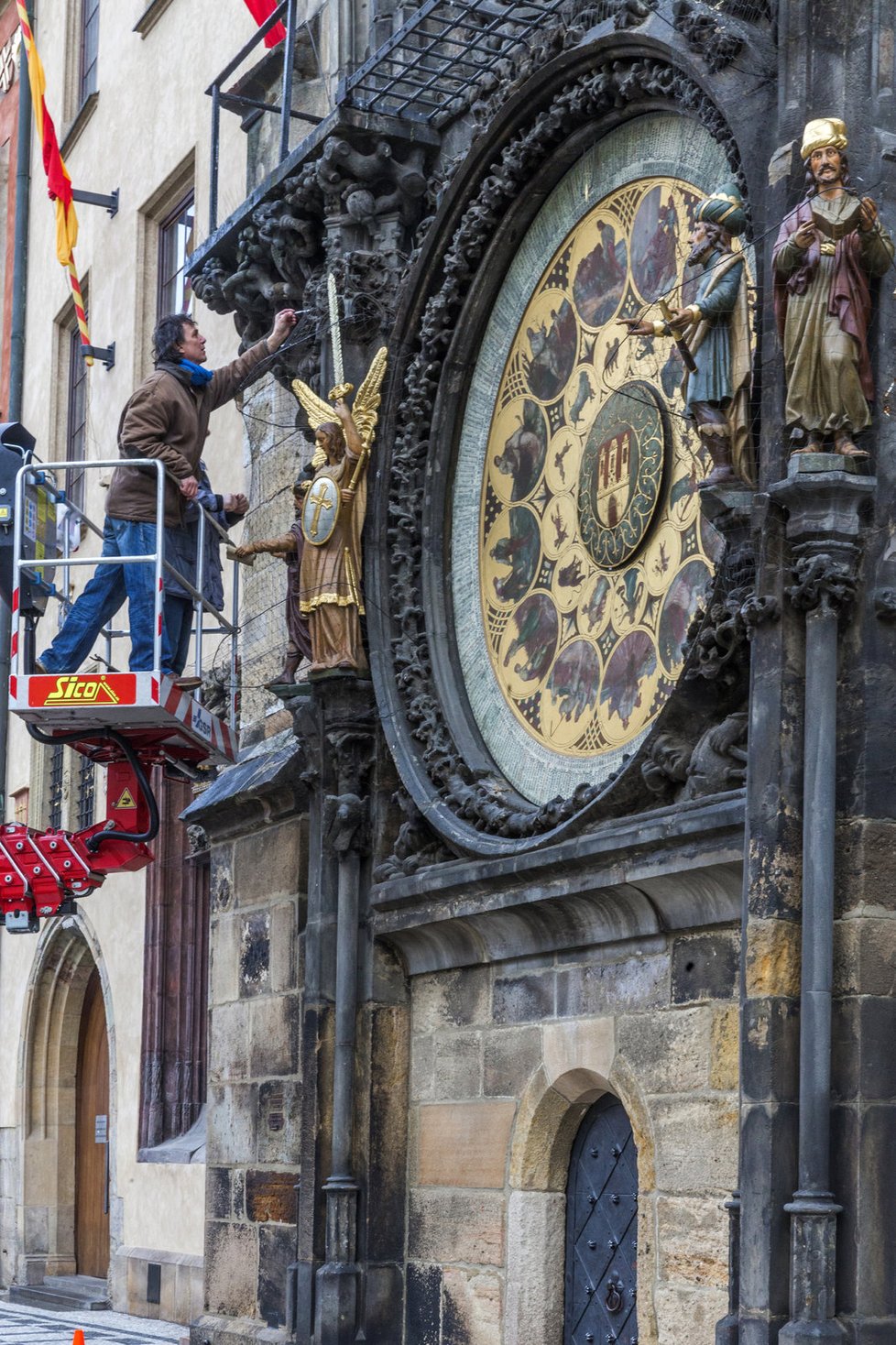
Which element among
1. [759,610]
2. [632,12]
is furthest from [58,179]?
[759,610]

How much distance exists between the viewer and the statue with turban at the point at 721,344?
22.9 ft

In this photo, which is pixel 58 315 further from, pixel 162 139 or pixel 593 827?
pixel 593 827

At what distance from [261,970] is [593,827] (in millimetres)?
2597

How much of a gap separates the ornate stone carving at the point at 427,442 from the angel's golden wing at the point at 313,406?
0.96 ft

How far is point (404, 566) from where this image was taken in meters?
9.27

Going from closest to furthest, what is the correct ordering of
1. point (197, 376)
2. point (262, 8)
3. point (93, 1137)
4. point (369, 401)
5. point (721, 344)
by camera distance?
point (721, 344) < point (369, 401) < point (197, 376) < point (262, 8) < point (93, 1137)

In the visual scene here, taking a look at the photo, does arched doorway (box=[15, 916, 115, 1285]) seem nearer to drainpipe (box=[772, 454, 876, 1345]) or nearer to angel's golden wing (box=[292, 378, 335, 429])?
angel's golden wing (box=[292, 378, 335, 429])

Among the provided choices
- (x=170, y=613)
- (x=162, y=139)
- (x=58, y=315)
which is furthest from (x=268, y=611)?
(x=58, y=315)

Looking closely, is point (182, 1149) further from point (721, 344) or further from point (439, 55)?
point (721, 344)

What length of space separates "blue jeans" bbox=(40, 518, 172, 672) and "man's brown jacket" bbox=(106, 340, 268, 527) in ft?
0.33

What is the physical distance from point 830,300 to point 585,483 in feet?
6.75

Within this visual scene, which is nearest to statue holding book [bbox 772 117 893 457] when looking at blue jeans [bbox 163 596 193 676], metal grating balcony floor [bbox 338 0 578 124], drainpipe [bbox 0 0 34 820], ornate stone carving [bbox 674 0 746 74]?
ornate stone carving [bbox 674 0 746 74]

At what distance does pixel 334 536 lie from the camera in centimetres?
931

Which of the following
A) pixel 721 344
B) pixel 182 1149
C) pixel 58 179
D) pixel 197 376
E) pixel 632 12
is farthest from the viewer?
pixel 58 179
